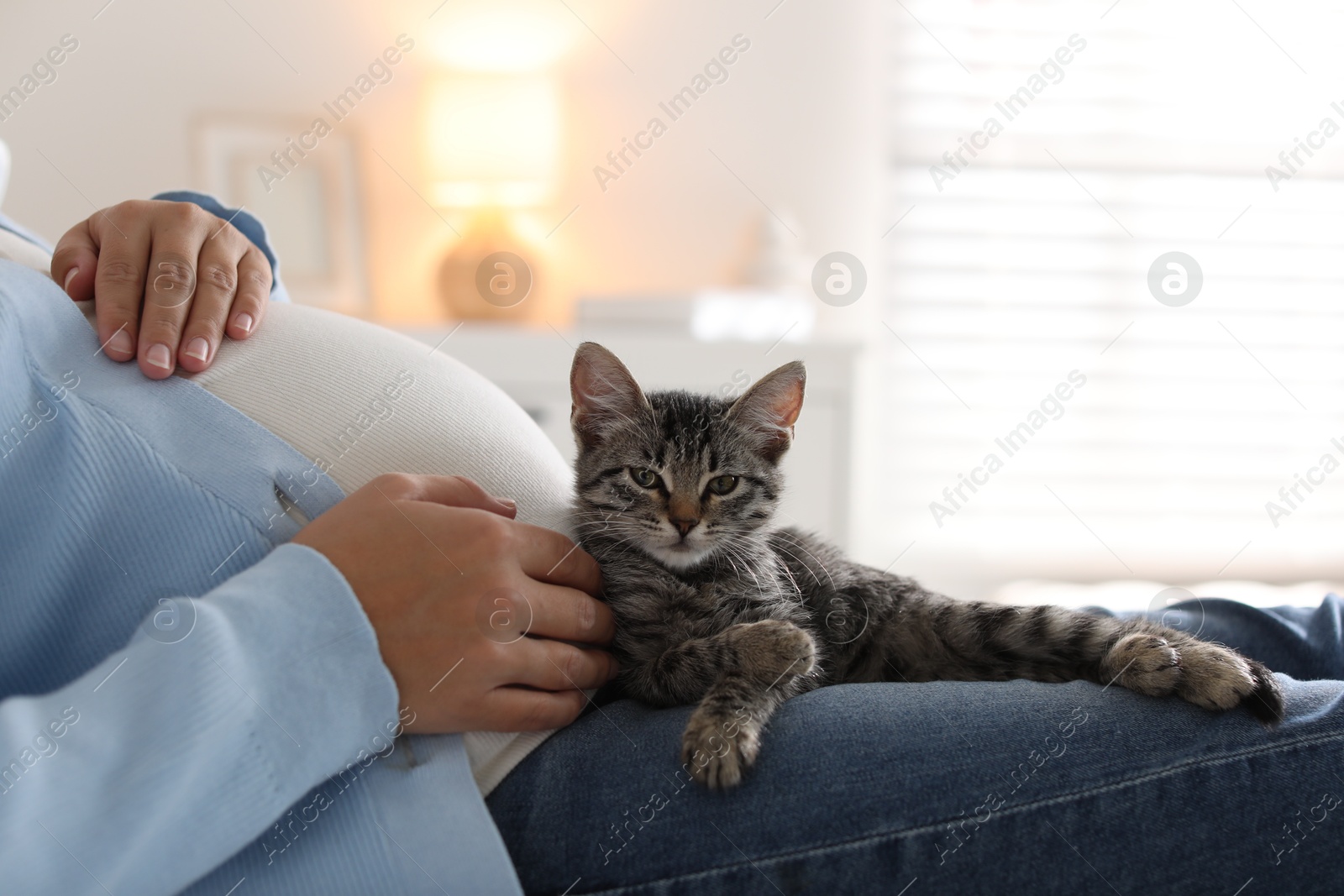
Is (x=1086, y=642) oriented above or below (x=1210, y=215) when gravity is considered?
below

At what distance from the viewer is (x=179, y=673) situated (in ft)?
2.16

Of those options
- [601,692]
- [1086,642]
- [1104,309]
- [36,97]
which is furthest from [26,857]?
[1104,309]

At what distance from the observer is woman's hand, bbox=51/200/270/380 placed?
34.4 inches

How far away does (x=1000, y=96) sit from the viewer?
3.30m

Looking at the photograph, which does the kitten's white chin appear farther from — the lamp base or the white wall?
the white wall

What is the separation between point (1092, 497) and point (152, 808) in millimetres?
3505

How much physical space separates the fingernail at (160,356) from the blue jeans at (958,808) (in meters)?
0.53

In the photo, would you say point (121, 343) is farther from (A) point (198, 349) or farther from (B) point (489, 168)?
(B) point (489, 168)

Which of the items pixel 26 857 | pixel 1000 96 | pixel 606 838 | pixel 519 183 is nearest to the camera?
pixel 26 857

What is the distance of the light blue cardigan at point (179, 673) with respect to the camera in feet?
2.07

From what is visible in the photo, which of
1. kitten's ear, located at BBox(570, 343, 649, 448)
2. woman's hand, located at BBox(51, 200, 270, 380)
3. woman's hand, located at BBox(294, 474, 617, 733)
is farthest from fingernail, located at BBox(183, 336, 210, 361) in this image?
kitten's ear, located at BBox(570, 343, 649, 448)

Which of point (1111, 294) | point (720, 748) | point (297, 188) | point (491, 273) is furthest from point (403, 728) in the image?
point (1111, 294)

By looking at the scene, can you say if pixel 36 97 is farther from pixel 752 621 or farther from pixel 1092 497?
pixel 1092 497

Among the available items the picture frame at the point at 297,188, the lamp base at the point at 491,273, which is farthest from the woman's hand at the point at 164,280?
the picture frame at the point at 297,188
